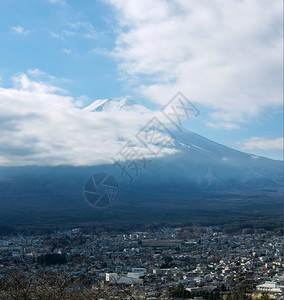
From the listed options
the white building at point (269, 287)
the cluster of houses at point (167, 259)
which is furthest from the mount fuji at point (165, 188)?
the white building at point (269, 287)

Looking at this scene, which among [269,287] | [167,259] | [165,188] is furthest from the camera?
[165,188]

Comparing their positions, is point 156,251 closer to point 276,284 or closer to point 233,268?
point 233,268

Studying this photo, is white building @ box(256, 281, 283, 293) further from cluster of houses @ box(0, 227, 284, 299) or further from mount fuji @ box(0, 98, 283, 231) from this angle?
mount fuji @ box(0, 98, 283, 231)

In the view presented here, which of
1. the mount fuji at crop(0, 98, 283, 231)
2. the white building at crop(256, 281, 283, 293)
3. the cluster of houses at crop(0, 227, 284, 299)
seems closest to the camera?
the white building at crop(256, 281, 283, 293)

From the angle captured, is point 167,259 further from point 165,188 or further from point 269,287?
point 165,188

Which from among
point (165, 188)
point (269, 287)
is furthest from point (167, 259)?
point (165, 188)

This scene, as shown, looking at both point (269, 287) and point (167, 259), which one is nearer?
point (269, 287)

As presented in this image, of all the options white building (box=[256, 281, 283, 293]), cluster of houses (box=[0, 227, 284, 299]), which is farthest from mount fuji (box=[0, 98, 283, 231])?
white building (box=[256, 281, 283, 293])

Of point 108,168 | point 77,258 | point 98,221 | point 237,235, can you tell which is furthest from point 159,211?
point 77,258
